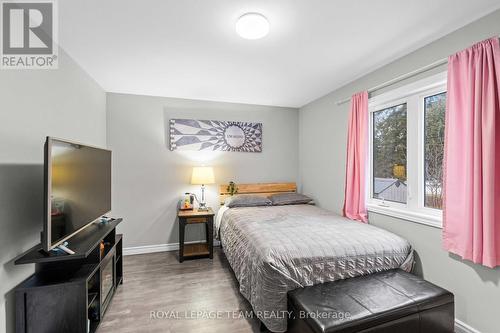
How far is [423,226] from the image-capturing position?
2.12 m

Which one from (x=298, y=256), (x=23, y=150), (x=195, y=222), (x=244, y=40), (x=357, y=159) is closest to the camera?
(x=23, y=150)

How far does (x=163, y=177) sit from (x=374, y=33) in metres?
3.25

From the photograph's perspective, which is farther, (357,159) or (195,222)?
(195,222)

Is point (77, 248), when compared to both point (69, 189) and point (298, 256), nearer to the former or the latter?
point (69, 189)

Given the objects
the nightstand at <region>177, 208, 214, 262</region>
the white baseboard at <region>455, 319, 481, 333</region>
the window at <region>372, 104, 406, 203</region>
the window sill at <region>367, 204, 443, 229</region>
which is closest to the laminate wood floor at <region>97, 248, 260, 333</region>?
the nightstand at <region>177, 208, 214, 262</region>

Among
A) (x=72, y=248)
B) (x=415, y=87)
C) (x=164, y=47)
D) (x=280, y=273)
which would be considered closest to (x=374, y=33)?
(x=415, y=87)

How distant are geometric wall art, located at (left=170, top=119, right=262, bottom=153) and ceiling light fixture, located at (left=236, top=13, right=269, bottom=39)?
2.07m

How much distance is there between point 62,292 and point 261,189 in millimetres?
2935

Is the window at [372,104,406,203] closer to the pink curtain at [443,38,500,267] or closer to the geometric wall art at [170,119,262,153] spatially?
the pink curtain at [443,38,500,267]

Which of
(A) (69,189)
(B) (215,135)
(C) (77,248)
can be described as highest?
(B) (215,135)

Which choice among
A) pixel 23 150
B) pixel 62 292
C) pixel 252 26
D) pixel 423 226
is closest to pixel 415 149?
pixel 423 226

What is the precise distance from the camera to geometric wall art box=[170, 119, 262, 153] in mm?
3685

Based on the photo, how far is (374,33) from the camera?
1942 mm

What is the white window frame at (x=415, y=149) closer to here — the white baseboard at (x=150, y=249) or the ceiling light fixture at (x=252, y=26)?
the ceiling light fixture at (x=252, y=26)
